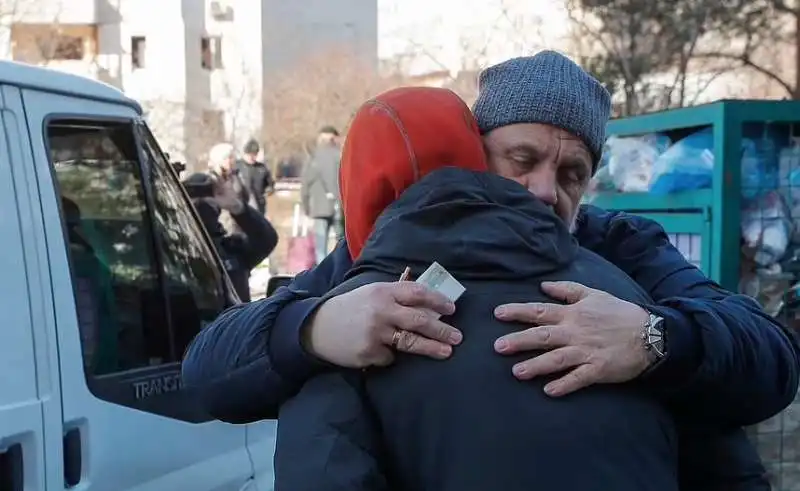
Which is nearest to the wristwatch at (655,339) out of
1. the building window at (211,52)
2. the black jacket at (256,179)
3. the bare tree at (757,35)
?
the black jacket at (256,179)

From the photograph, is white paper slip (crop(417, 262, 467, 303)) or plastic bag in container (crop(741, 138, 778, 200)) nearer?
white paper slip (crop(417, 262, 467, 303))

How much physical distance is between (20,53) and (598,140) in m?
26.4

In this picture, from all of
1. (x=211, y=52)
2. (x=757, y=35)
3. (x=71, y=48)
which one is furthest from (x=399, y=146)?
(x=211, y=52)

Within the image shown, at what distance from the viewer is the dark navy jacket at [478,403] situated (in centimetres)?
126

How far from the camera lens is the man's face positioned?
5.23 ft

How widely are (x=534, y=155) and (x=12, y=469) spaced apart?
1.33 m

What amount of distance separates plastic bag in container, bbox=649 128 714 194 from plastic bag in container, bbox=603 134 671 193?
17cm

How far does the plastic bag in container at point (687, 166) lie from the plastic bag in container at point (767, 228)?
21cm

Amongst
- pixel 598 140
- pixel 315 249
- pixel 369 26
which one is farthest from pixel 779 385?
pixel 369 26

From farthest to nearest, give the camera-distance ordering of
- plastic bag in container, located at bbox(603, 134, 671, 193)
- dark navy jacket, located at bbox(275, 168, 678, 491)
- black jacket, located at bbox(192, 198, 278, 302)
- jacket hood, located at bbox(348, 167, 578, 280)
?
black jacket, located at bbox(192, 198, 278, 302) < plastic bag in container, located at bbox(603, 134, 671, 193) < jacket hood, located at bbox(348, 167, 578, 280) < dark navy jacket, located at bbox(275, 168, 678, 491)

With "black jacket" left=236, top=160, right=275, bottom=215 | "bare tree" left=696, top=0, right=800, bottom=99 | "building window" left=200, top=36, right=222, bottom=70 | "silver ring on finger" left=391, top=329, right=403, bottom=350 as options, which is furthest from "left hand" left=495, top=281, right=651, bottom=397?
"building window" left=200, top=36, right=222, bottom=70

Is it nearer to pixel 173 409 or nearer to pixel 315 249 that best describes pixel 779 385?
pixel 173 409

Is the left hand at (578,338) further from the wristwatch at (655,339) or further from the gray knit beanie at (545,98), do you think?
the gray knit beanie at (545,98)

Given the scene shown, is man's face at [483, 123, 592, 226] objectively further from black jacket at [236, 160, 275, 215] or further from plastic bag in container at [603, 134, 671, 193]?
black jacket at [236, 160, 275, 215]
